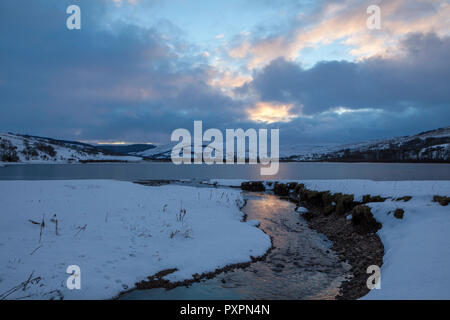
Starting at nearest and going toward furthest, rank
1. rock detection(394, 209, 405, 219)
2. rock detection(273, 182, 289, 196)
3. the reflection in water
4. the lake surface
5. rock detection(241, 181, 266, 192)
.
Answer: the reflection in water, rock detection(394, 209, 405, 219), rock detection(273, 182, 289, 196), rock detection(241, 181, 266, 192), the lake surface

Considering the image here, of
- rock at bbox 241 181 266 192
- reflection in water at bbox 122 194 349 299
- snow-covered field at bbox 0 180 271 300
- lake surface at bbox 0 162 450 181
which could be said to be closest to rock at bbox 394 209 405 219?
reflection in water at bbox 122 194 349 299

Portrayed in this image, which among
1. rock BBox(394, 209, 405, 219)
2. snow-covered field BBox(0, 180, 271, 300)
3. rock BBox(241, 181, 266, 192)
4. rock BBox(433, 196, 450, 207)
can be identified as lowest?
rock BBox(241, 181, 266, 192)

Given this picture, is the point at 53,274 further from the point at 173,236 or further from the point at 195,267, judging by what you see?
the point at 173,236

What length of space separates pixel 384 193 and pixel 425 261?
11264mm

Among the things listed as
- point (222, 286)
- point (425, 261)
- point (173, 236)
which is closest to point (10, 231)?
point (173, 236)

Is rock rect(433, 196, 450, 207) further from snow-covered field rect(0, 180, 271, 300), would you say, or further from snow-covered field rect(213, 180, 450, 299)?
snow-covered field rect(0, 180, 271, 300)

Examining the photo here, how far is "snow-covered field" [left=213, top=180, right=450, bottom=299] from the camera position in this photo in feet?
21.0

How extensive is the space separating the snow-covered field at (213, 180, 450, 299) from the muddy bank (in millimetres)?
592

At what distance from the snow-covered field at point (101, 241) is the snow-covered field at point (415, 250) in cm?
578

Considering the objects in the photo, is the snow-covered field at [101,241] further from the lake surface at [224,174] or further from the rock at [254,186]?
the lake surface at [224,174]

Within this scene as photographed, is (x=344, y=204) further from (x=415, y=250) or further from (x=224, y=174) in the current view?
(x=224, y=174)

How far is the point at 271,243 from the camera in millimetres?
13789

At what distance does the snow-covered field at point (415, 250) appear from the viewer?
640cm

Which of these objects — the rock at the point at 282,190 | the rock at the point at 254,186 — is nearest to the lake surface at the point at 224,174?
the rock at the point at 254,186
